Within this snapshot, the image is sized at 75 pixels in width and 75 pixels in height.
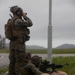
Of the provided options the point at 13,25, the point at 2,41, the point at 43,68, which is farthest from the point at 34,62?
the point at 2,41

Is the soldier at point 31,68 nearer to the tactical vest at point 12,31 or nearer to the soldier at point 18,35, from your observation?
the soldier at point 18,35

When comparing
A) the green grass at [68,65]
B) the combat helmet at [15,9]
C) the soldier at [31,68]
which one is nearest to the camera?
the soldier at [31,68]

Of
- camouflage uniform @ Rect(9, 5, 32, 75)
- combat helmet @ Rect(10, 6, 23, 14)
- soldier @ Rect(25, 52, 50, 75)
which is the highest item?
combat helmet @ Rect(10, 6, 23, 14)

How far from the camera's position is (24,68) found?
1080 cm

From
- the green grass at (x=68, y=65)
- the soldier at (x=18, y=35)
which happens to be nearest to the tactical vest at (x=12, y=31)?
the soldier at (x=18, y=35)

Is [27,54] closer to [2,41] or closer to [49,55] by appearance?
[49,55]

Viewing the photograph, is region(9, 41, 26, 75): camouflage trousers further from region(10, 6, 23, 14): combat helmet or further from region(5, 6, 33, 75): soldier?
region(10, 6, 23, 14): combat helmet

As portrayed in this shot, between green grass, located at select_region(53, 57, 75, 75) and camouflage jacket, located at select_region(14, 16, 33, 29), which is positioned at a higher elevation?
camouflage jacket, located at select_region(14, 16, 33, 29)

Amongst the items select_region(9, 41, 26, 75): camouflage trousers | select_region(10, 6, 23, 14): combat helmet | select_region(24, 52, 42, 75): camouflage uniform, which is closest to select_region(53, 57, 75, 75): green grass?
select_region(9, 41, 26, 75): camouflage trousers

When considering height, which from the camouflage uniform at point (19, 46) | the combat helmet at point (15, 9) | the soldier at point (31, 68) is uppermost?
the combat helmet at point (15, 9)

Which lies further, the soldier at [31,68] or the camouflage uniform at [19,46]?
the camouflage uniform at [19,46]

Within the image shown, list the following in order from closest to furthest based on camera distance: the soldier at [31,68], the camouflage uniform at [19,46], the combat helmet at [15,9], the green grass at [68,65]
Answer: the soldier at [31,68], the camouflage uniform at [19,46], the combat helmet at [15,9], the green grass at [68,65]

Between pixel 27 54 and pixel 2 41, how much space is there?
64.2 m

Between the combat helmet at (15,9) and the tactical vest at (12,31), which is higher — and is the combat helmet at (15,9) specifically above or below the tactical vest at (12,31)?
above
